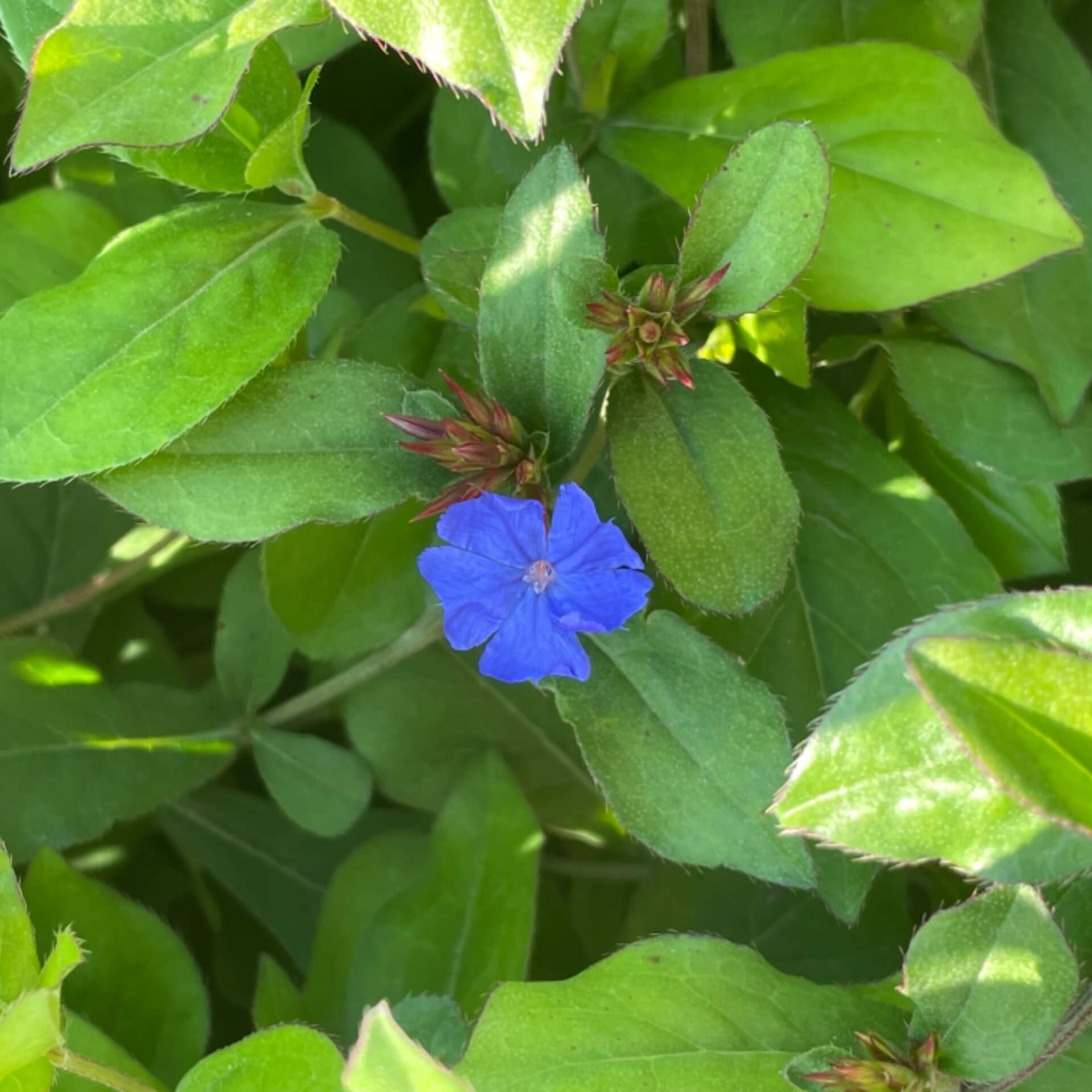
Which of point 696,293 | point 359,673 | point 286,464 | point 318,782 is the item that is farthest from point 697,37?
point 318,782

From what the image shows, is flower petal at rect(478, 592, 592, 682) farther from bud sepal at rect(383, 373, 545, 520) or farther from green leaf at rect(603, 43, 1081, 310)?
green leaf at rect(603, 43, 1081, 310)

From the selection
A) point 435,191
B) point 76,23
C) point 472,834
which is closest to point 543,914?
point 472,834

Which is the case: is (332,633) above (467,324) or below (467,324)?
below

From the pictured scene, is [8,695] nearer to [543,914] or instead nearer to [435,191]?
[543,914]

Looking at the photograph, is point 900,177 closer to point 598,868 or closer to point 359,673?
point 359,673

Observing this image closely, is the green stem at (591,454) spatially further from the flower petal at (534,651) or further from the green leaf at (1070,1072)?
the green leaf at (1070,1072)
